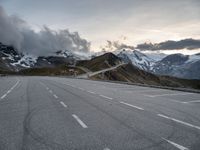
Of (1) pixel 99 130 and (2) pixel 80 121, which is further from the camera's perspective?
(2) pixel 80 121

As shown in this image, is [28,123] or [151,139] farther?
[28,123]

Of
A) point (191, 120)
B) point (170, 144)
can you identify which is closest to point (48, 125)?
point (170, 144)

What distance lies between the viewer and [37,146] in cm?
645

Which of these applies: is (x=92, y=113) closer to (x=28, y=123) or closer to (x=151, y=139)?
(x=28, y=123)

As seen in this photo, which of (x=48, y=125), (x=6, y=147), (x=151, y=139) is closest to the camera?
(x=6, y=147)

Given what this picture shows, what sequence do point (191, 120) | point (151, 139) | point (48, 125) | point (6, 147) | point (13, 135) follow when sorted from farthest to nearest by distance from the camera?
point (191, 120) → point (48, 125) → point (13, 135) → point (151, 139) → point (6, 147)

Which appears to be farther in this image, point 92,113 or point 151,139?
point 92,113

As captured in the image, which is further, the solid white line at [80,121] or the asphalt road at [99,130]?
the solid white line at [80,121]

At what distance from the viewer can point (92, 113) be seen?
11211 millimetres

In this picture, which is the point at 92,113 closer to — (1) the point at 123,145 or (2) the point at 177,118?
(2) the point at 177,118

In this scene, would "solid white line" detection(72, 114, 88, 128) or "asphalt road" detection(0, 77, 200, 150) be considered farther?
"solid white line" detection(72, 114, 88, 128)

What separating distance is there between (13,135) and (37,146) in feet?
4.74

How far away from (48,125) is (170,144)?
400 centimetres

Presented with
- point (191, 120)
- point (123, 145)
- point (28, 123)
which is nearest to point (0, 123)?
point (28, 123)
